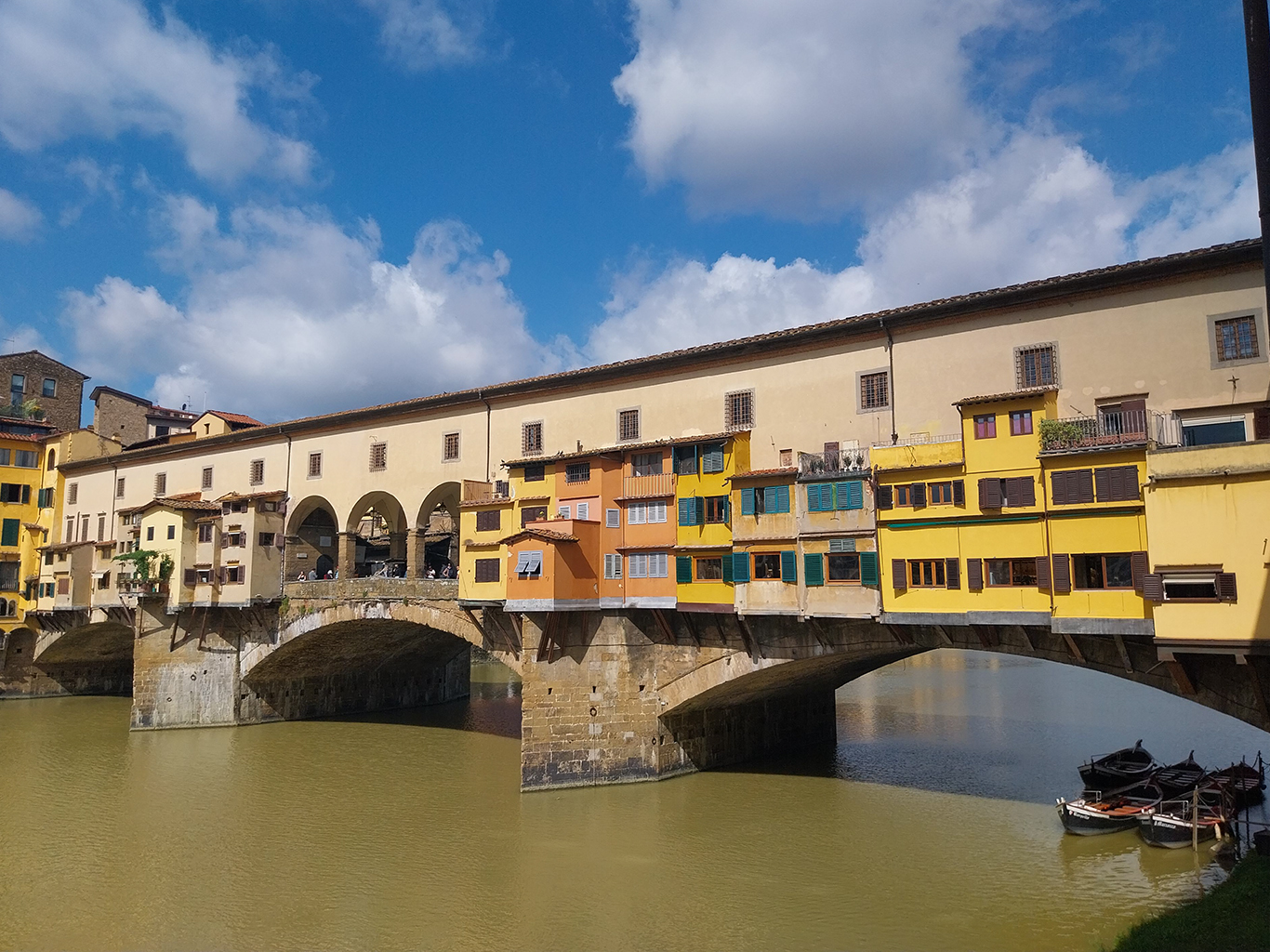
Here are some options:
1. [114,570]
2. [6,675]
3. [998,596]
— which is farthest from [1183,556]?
[6,675]

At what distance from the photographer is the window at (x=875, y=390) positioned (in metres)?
26.3

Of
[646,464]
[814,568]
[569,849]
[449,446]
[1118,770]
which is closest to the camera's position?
[569,849]

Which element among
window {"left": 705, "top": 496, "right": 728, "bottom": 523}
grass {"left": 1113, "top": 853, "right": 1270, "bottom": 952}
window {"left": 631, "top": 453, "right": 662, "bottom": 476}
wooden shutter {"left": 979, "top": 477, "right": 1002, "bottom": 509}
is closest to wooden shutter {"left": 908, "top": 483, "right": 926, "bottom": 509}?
wooden shutter {"left": 979, "top": 477, "right": 1002, "bottom": 509}

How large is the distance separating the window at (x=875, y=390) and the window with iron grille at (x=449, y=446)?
1734cm

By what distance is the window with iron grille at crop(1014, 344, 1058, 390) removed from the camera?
23703 millimetres

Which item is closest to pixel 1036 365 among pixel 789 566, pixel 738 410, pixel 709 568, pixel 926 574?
pixel 926 574

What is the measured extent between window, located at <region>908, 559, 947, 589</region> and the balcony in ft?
13.6

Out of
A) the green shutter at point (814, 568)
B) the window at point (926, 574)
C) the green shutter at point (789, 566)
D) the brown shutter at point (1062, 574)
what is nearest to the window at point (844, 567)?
the green shutter at point (814, 568)

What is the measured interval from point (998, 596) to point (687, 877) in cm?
1041

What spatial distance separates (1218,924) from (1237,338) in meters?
13.5

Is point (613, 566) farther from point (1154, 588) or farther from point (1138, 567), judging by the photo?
point (1154, 588)

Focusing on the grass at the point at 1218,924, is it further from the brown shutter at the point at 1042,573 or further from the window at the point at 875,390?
the window at the point at 875,390

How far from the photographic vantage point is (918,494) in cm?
2356

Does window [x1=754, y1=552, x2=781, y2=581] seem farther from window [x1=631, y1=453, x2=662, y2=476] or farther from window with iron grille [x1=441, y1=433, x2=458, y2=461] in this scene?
window with iron grille [x1=441, y1=433, x2=458, y2=461]
